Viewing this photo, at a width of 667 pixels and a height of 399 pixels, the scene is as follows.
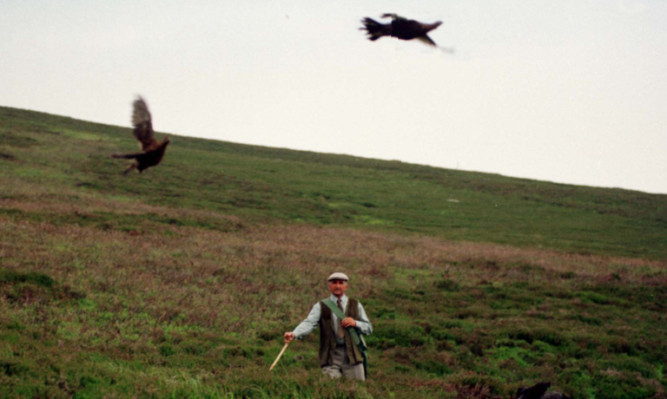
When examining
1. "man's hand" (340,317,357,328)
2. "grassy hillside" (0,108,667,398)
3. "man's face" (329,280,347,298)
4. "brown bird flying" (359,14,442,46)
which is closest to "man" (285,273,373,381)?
"man's face" (329,280,347,298)

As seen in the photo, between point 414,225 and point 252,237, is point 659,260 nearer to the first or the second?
point 414,225

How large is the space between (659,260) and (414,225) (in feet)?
57.8

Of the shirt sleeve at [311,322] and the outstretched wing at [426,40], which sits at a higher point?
the outstretched wing at [426,40]

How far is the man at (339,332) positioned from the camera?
24.5 ft

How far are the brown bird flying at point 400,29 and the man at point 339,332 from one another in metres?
5.04

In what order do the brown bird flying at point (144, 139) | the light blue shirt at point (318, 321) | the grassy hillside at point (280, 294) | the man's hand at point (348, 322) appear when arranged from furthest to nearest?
1. the grassy hillside at point (280, 294)
2. the light blue shirt at point (318, 321)
3. the man's hand at point (348, 322)
4. the brown bird flying at point (144, 139)

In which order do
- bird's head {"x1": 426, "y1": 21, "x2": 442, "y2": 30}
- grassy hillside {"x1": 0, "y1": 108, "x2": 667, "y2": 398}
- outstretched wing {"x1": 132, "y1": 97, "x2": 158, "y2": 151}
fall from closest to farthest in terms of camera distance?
bird's head {"x1": 426, "y1": 21, "x2": 442, "y2": 30}
outstretched wing {"x1": 132, "y1": 97, "x2": 158, "y2": 151}
grassy hillside {"x1": 0, "y1": 108, "x2": 667, "y2": 398}

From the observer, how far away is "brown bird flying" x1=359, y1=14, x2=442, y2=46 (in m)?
2.64

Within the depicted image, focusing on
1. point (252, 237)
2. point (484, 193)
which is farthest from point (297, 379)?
point (484, 193)

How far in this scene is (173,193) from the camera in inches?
1706

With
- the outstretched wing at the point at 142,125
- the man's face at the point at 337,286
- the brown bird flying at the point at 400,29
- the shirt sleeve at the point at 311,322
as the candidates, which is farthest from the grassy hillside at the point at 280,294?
the brown bird flying at the point at 400,29

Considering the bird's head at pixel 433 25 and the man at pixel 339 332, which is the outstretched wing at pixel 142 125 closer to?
the bird's head at pixel 433 25

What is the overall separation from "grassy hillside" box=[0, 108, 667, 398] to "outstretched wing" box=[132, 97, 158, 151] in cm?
→ 453

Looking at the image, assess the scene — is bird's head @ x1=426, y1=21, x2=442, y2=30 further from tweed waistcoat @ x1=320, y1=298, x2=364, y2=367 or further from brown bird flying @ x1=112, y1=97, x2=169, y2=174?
tweed waistcoat @ x1=320, y1=298, x2=364, y2=367
